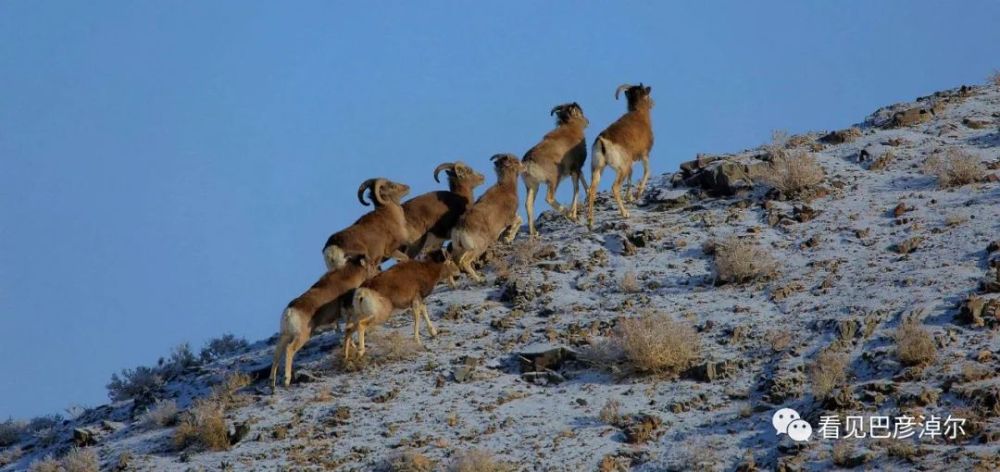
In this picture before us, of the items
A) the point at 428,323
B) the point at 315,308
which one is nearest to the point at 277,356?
the point at 315,308

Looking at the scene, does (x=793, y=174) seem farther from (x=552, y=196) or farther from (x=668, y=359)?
(x=668, y=359)

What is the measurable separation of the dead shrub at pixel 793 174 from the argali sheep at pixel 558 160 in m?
3.11

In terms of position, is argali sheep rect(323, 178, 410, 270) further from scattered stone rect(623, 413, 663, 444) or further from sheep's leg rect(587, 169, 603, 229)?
scattered stone rect(623, 413, 663, 444)

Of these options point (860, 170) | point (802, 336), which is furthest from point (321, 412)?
point (860, 170)

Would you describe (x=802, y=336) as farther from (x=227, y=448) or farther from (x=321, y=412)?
(x=227, y=448)

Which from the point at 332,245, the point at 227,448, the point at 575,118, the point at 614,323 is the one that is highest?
the point at 575,118

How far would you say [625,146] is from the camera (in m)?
20.9

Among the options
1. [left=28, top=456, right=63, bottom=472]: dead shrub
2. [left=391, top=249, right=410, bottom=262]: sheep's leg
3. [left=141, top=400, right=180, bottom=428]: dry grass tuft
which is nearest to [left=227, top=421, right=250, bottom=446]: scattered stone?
[left=141, top=400, right=180, bottom=428]: dry grass tuft

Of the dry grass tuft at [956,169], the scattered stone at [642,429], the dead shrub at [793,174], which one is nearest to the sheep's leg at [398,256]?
the scattered stone at [642,429]

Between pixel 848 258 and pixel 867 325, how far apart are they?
277cm

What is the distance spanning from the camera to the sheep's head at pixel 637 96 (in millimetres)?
22234

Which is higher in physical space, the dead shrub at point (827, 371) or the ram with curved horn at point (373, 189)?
the ram with curved horn at point (373, 189)

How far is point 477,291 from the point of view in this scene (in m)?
19.3

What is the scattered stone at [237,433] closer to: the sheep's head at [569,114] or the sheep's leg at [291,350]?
the sheep's leg at [291,350]
